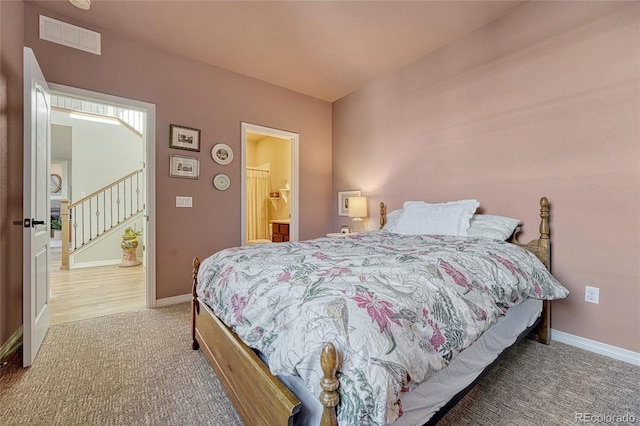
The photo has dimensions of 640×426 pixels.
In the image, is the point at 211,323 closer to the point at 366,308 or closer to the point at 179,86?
the point at 366,308

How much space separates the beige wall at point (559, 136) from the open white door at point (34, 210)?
11.2ft

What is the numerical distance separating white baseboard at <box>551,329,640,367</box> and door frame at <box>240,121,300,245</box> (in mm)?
3082

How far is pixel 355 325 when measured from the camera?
0.83m

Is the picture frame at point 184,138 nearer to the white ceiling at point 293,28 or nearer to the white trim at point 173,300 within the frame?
the white ceiling at point 293,28

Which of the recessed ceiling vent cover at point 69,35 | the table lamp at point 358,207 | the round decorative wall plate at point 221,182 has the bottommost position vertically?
the table lamp at point 358,207

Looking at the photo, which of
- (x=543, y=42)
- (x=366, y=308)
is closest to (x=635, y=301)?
(x=543, y=42)

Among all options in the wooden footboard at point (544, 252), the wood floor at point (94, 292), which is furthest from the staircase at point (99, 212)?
the wooden footboard at point (544, 252)

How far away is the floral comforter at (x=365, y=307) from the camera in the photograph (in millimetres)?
775

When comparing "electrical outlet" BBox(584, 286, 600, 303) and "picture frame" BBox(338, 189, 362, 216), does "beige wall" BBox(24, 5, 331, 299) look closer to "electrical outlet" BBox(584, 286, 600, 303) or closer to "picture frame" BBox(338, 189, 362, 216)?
"picture frame" BBox(338, 189, 362, 216)

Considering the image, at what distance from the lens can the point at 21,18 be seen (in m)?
2.31

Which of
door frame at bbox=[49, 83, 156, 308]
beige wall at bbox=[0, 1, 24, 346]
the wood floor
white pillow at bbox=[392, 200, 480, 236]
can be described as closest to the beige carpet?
beige wall at bbox=[0, 1, 24, 346]

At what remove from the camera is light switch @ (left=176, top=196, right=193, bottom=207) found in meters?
3.17

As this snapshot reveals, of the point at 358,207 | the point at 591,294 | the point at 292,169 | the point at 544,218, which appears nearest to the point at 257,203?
the point at 292,169

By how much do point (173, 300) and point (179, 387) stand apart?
1713 mm
